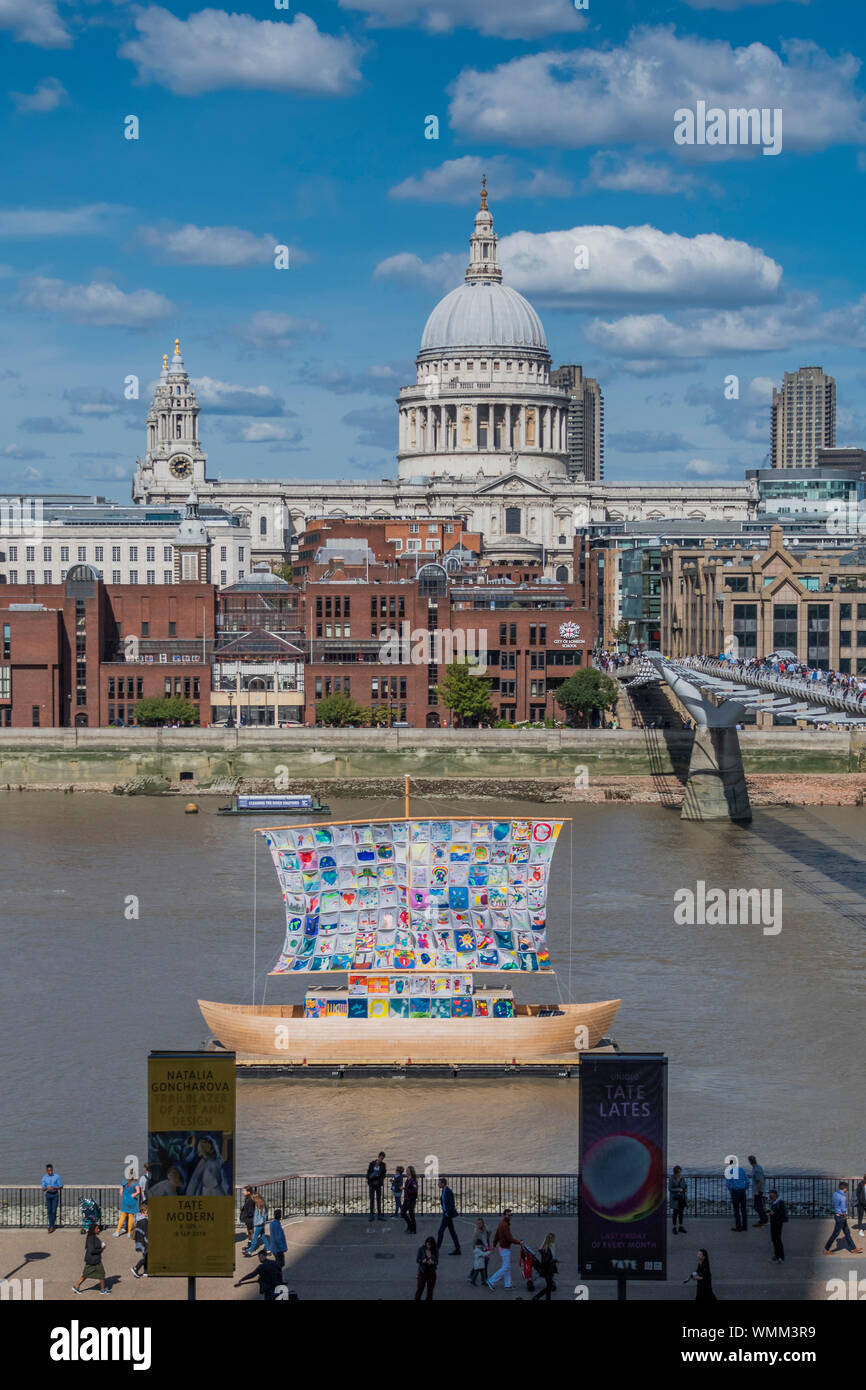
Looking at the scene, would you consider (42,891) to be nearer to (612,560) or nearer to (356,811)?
(356,811)

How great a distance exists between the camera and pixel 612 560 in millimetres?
120000

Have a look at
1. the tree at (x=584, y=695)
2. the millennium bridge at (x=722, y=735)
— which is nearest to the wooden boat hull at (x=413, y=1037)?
the millennium bridge at (x=722, y=735)

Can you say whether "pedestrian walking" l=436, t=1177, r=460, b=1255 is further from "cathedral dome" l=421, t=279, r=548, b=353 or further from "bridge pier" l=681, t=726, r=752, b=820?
"cathedral dome" l=421, t=279, r=548, b=353

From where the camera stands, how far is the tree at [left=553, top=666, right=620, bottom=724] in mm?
72625

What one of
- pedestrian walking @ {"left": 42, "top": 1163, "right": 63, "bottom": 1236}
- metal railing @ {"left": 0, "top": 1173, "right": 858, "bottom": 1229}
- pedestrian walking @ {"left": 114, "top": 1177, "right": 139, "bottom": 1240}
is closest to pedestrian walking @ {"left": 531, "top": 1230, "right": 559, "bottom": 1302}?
metal railing @ {"left": 0, "top": 1173, "right": 858, "bottom": 1229}

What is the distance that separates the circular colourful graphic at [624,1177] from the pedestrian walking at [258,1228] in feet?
11.2

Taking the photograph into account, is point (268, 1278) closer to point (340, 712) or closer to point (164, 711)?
point (340, 712)

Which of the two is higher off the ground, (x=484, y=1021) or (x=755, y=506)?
(x=755, y=506)

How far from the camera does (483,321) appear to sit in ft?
531

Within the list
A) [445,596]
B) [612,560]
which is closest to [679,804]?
[445,596]

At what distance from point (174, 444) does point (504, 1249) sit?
143 m

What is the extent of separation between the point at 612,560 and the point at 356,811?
62474 mm

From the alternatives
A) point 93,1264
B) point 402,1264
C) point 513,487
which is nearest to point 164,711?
point 402,1264

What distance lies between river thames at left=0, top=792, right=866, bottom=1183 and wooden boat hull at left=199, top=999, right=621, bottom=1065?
1.64 feet
